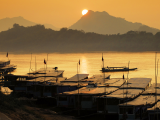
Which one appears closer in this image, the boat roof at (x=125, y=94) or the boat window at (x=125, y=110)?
the boat window at (x=125, y=110)

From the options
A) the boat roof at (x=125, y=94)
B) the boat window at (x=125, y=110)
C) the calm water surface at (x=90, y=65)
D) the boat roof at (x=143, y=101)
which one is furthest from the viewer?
the calm water surface at (x=90, y=65)

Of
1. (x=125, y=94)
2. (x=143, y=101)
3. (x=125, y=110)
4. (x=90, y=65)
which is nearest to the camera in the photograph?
(x=125, y=110)

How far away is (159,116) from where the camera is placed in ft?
58.1

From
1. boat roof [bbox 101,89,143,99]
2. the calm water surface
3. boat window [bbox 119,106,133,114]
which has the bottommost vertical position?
the calm water surface

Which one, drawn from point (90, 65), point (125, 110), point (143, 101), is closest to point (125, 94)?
point (143, 101)

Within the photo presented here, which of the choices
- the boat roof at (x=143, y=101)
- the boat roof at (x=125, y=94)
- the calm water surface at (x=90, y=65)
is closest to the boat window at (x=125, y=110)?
the boat roof at (x=143, y=101)

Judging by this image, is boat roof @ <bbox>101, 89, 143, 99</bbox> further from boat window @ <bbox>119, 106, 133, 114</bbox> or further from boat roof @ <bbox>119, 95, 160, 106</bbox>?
boat window @ <bbox>119, 106, 133, 114</bbox>

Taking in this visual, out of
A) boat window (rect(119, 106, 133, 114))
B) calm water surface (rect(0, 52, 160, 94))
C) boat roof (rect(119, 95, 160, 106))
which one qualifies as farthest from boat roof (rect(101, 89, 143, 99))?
calm water surface (rect(0, 52, 160, 94))

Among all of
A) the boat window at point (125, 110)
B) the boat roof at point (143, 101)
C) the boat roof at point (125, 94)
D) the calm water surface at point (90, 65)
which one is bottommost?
the calm water surface at point (90, 65)

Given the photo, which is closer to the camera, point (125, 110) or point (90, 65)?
point (125, 110)

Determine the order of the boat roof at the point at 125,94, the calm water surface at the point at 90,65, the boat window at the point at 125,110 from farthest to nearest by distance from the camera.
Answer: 1. the calm water surface at the point at 90,65
2. the boat roof at the point at 125,94
3. the boat window at the point at 125,110

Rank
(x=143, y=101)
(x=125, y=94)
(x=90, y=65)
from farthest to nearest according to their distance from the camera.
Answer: (x=90, y=65) → (x=125, y=94) → (x=143, y=101)

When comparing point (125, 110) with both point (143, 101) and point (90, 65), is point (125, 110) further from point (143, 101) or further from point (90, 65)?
point (90, 65)

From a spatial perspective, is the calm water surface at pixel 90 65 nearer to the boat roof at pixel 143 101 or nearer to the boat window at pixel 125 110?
the boat roof at pixel 143 101
